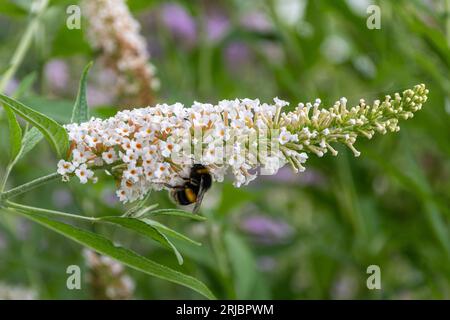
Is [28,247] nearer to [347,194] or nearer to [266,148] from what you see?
[347,194]

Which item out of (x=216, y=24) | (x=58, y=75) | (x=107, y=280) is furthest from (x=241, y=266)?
(x=216, y=24)

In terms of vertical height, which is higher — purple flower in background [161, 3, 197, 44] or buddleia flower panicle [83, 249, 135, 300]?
purple flower in background [161, 3, 197, 44]

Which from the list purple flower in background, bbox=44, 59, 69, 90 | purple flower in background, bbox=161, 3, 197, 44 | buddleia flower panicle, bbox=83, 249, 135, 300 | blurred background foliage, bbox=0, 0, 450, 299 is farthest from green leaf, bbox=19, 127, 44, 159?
purple flower in background, bbox=161, 3, 197, 44

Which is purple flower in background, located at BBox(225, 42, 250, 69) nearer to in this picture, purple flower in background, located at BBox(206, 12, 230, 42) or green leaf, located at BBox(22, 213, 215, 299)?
purple flower in background, located at BBox(206, 12, 230, 42)

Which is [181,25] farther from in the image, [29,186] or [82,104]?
[29,186]
